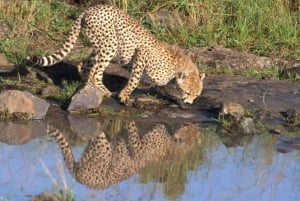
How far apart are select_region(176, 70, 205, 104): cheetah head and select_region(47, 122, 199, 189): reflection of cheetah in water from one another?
69cm

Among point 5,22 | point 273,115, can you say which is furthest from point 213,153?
point 5,22

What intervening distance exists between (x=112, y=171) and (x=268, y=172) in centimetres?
129

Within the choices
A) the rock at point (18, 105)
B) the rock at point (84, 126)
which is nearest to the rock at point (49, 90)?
the rock at point (84, 126)

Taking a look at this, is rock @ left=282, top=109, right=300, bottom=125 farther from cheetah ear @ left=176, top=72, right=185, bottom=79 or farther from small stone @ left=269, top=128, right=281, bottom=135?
cheetah ear @ left=176, top=72, right=185, bottom=79

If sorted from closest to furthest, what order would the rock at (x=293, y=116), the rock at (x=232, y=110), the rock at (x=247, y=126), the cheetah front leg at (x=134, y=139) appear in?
the cheetah front leg at (x=134, y=139), the rock at (x=247, y=126), the rock at (x=232, y=110), the rock at (x=293, y=116)

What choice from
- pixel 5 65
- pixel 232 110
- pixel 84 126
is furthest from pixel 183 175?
pixel 5 65

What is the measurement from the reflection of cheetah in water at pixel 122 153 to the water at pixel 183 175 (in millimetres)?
78

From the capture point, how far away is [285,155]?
865cm

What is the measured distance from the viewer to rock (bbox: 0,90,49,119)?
953 cm

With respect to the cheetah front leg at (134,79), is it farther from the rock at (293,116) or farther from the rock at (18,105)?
the rock at (293,116)

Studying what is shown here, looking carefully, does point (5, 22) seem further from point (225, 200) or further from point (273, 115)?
point (225, 200)

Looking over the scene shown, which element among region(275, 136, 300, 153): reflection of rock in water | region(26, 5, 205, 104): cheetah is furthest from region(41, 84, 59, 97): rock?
region(275, 136, 300, 153): reflection of rock in water

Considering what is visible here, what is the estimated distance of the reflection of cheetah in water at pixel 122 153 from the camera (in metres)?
7.68

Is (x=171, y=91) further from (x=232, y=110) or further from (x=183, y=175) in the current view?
(x=183, y=175)
